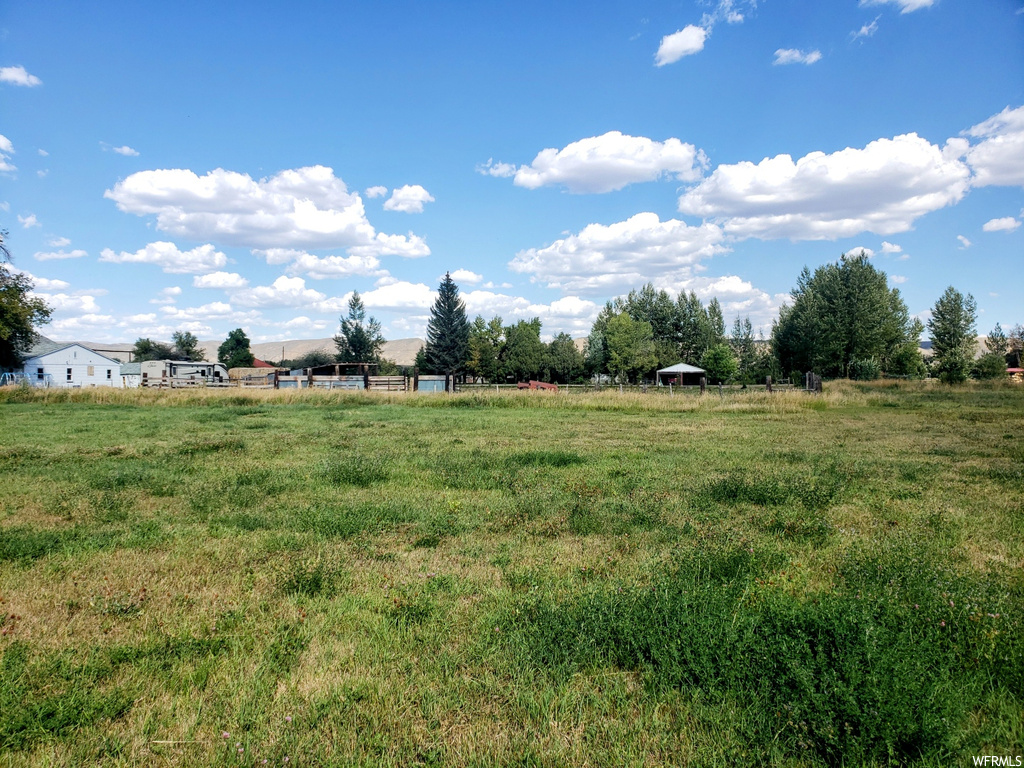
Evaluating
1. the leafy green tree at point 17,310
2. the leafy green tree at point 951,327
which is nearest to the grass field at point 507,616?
the leafy green tree at point 17,310

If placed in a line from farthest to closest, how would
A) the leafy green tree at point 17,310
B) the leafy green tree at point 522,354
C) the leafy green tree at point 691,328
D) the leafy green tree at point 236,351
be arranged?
1. the leafy green tree at point 236,351
2. the leafy green tree at point 691,328
3. the leafy green tree at point 522,354
4. the leafy green tree at point 17,310

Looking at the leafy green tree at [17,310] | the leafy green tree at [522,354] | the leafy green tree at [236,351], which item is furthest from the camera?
the leafy green tree at [236,351]

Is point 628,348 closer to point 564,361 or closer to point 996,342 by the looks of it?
point 564,361

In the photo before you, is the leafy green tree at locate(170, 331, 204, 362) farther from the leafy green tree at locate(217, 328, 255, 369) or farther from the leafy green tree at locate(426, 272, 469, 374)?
the leafy green tree at locate(426, 272, 469, 374)

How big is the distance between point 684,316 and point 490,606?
89.9 metres

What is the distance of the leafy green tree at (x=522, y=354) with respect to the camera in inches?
3056

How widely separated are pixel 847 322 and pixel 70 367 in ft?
326

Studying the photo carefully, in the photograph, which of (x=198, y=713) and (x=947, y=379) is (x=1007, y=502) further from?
(x=947, y=379)

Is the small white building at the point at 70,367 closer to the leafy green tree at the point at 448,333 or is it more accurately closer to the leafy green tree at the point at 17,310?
the leafy green tree at the point at 17,310

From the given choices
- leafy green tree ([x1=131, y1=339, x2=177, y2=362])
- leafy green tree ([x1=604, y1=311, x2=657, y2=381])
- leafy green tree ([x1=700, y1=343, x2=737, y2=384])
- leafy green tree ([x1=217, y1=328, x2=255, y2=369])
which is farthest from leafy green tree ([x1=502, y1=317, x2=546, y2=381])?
leafy green tree ([x1=131, y1=339, x2=177, y2=362])

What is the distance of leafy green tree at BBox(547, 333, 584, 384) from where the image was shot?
8125 cm

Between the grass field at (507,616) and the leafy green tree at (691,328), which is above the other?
the leafy green tree at (691,328)

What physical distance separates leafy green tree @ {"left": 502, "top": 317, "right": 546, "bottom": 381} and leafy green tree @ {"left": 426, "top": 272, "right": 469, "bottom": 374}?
6179 mm

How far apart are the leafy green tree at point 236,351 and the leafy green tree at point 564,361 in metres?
54.4
